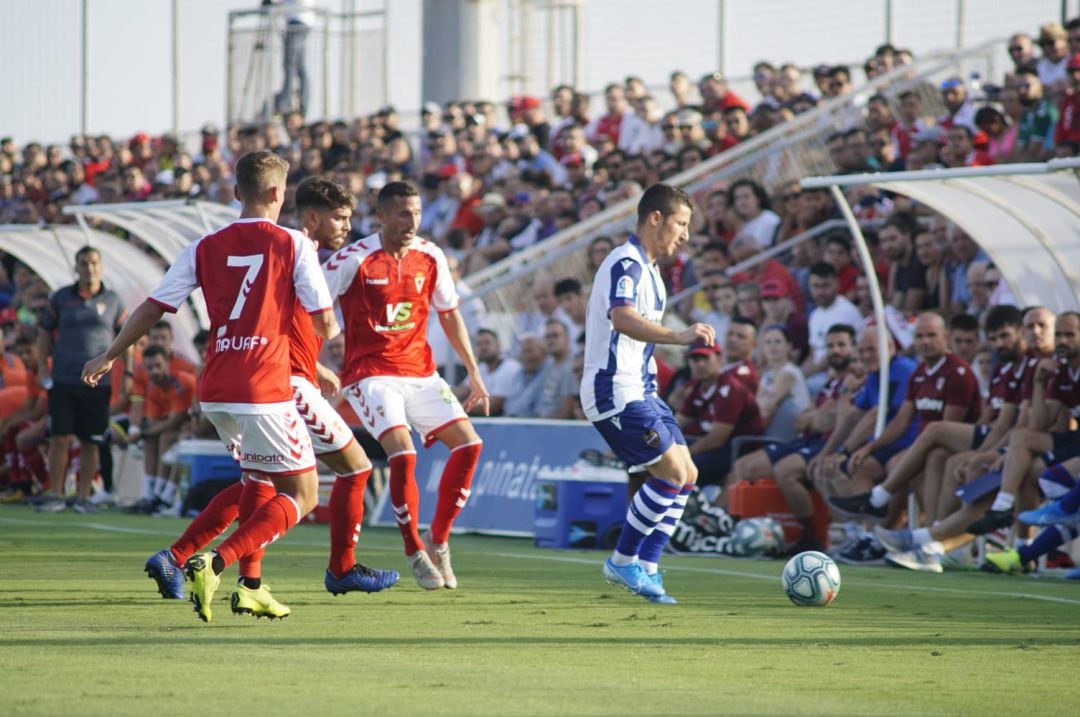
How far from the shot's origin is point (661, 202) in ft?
31.2

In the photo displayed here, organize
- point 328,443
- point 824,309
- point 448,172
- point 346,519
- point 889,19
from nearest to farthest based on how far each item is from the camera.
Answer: point 328,443, point 346,519, point 824,309, point 889,19, point 448,172

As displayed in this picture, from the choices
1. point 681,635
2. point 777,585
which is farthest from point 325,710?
point 777,585

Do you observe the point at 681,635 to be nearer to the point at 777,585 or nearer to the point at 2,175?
Answer: the point at 777,585

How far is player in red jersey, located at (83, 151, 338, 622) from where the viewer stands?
783 centimetres

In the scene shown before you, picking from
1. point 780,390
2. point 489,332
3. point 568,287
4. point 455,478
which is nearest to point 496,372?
point 489,332

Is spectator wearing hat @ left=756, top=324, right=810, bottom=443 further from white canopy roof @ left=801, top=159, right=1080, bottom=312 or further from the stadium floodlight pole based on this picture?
the stadium floodlight pole

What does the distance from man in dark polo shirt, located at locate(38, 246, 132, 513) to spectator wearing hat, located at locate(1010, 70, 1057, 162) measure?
977 cm

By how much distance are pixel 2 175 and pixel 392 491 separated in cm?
2737

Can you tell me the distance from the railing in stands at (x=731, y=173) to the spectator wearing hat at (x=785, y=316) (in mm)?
2848

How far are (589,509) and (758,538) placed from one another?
1.63 metres

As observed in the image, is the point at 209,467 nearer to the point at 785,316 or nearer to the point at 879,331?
the point at 785,316

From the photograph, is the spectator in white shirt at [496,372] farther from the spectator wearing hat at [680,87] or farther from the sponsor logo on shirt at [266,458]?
the sponsor logo on shirt at [266,458]

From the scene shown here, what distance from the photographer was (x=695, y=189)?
63.8 feet

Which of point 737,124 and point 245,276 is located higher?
point 737,124
